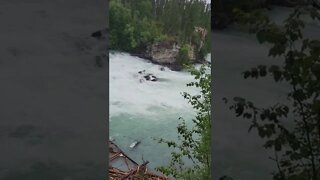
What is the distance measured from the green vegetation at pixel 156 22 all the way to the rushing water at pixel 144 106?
108mm

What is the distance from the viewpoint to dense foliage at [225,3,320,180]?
187 centimetres

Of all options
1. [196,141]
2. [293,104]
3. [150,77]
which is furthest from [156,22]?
[293,104]

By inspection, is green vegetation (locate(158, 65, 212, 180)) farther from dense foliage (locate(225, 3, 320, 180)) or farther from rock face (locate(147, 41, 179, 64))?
dense foliage (locate(225, 3, 320, 180))

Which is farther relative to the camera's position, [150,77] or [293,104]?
[150,77]

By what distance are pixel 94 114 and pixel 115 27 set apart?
2.57ft

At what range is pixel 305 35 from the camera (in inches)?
87.6

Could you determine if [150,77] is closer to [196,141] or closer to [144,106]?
[144,106]

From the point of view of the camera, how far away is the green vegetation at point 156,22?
113 inches

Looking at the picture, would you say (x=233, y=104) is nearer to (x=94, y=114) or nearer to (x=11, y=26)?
(x=94, y=114)

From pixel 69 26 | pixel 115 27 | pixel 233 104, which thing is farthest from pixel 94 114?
pixel 115 27

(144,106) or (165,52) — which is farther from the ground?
(165,52)

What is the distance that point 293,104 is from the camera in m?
2.13

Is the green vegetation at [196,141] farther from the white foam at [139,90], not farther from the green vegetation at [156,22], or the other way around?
the green vegetation at [156,22]

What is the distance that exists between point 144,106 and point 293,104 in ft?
3.15
